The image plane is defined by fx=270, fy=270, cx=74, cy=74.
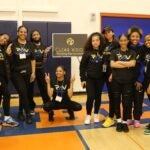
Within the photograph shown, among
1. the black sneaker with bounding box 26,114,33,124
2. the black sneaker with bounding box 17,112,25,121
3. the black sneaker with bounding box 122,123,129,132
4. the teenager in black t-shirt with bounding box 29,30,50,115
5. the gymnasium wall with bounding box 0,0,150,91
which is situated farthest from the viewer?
the gymnasium wall with bounding box 0,0,150,91

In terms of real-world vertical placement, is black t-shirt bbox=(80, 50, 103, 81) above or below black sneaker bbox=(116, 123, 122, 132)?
above

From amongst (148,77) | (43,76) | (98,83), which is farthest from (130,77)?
(43,76)

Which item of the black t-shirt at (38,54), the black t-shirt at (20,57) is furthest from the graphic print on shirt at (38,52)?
the black t-shirt at (20,57)

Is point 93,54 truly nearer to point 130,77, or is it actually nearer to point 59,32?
point 130,77

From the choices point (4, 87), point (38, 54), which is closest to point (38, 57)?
point (38, 54)

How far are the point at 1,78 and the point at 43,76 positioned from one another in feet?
3.34

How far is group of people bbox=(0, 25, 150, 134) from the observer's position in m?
3.93

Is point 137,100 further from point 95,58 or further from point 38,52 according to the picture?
point 38,52

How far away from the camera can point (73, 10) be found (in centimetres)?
671

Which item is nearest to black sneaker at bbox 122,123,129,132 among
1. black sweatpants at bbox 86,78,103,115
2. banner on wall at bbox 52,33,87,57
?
black sweatpants at bbox 86,78,103,115

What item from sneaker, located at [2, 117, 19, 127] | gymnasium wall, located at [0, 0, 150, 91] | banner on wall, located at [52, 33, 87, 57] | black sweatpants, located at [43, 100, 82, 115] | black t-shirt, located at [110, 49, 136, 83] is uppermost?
gymnasium wall, located at [0, 0, 150, 91]

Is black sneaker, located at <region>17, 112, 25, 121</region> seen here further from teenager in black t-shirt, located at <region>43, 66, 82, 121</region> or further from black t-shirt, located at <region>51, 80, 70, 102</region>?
black t-shirt, located at <region>51, 80, 70, 102</region>

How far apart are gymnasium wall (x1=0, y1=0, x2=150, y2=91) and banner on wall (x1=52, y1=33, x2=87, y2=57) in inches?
22.1

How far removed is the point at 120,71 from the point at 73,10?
10.7ft
